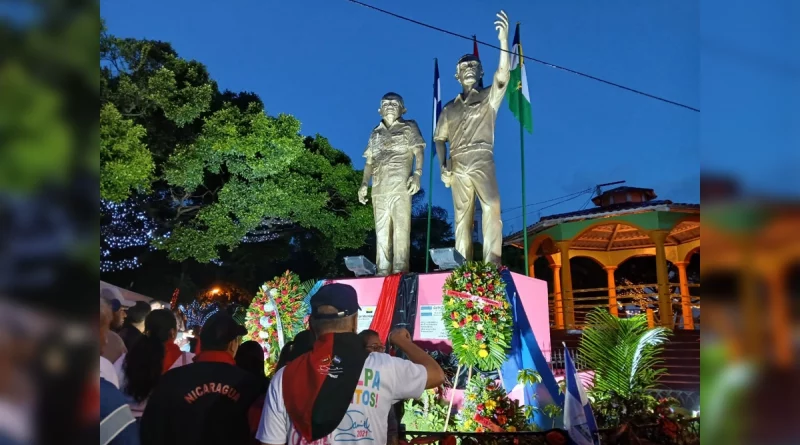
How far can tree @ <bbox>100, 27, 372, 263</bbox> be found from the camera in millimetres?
9211

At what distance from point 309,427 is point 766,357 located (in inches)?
74.4

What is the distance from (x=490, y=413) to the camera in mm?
4848

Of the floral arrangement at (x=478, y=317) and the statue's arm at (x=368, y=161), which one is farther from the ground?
the statue's arm at (x=368, y=161)

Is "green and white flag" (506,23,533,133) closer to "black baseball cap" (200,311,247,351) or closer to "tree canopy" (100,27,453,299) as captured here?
"tree canopy" (100,27,453,299)

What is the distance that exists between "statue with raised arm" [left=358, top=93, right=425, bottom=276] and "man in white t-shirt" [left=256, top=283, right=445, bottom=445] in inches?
186

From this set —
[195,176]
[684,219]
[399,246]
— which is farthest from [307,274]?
[684,219]

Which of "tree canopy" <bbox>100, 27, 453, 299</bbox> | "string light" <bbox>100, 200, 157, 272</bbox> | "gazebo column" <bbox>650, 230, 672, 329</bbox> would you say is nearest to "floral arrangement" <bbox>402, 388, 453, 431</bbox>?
"tree canopy" <bbox>100, 27, 453, 299</bbox>

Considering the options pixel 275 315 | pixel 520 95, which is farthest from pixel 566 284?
pixel 275 315

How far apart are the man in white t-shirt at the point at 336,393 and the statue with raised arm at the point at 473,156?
4046 millimetres

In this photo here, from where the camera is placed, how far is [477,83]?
7113mm

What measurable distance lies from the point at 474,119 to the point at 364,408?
4764 millimetres

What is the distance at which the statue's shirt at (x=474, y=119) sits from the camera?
6.79 meters

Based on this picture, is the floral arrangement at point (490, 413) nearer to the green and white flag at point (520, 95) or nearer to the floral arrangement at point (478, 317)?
the floral arrangement at point (478, 317)

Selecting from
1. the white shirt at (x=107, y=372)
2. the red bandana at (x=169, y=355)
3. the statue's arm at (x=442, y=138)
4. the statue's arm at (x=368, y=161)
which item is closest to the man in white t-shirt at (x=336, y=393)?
the white shirt at (x=107, y=372)
